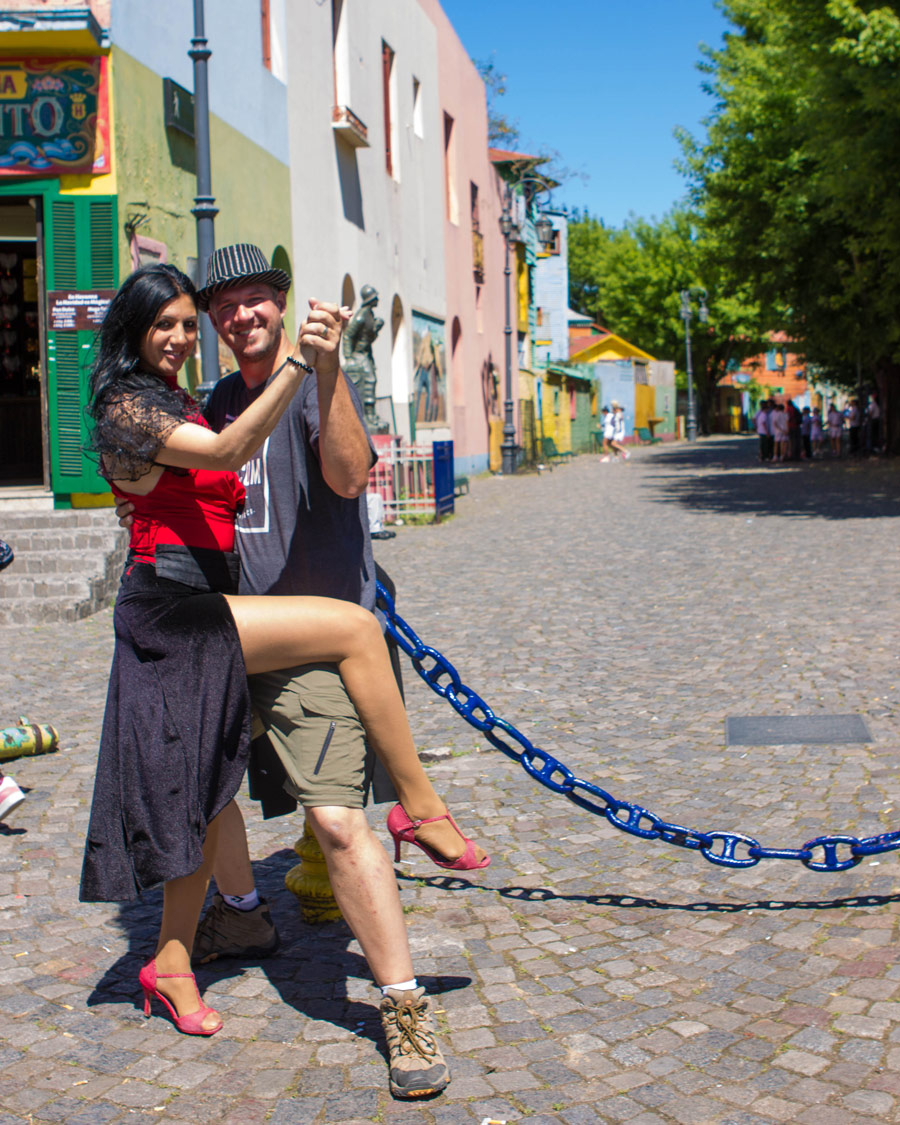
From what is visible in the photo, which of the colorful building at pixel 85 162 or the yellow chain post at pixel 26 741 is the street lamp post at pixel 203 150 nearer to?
the colorful building at pixel 85 162

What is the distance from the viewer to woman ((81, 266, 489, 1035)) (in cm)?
293

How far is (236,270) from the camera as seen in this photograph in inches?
119

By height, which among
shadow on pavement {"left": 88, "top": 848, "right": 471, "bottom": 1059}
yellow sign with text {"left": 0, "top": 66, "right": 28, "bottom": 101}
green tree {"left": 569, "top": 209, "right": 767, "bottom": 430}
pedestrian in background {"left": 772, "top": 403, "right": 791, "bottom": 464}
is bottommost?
shadow on pavement {"left": 88, "top": 848, "right": 471, "bottom": 1059}

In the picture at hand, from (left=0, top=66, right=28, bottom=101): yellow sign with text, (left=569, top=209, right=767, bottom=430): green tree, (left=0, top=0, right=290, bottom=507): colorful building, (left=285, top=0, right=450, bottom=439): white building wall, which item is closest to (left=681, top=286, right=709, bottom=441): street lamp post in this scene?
(left=569, top=209, right=767, bottom=430): green tree

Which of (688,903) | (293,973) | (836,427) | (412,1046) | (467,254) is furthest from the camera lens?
(836,427)

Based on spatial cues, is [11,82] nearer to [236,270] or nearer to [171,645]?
[236,270]

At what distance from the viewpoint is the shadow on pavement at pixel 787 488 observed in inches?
695

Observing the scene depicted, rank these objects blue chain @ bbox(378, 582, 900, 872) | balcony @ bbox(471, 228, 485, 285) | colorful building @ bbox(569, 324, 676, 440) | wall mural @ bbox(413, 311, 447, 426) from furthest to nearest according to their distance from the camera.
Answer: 1. colorful building @ bbox(569, 324, 676, 440)
2. balcony @ bbox(471, 228, 485, 285)
3. wall mural @ bbox(413, 311, 447, 426)
4. blue chain @ bbox(378, 582, 900, 872)

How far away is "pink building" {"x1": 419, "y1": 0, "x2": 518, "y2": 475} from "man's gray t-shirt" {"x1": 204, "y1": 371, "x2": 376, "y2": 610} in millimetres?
24027

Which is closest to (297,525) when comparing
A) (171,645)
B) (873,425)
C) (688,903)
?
(171,645)

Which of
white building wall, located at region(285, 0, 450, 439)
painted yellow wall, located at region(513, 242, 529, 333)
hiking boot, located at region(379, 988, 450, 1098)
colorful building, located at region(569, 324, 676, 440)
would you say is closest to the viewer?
hiking boot, located at region(379, 988, 450, 1098)

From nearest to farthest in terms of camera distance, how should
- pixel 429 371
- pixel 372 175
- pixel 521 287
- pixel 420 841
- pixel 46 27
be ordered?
pixel 420 841 → pixel 46 27 → pixel 372 175 → pixel 429 371 → pixel 521 287

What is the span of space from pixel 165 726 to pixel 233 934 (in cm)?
92

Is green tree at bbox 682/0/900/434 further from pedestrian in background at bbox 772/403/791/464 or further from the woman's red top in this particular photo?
the woman's red top
